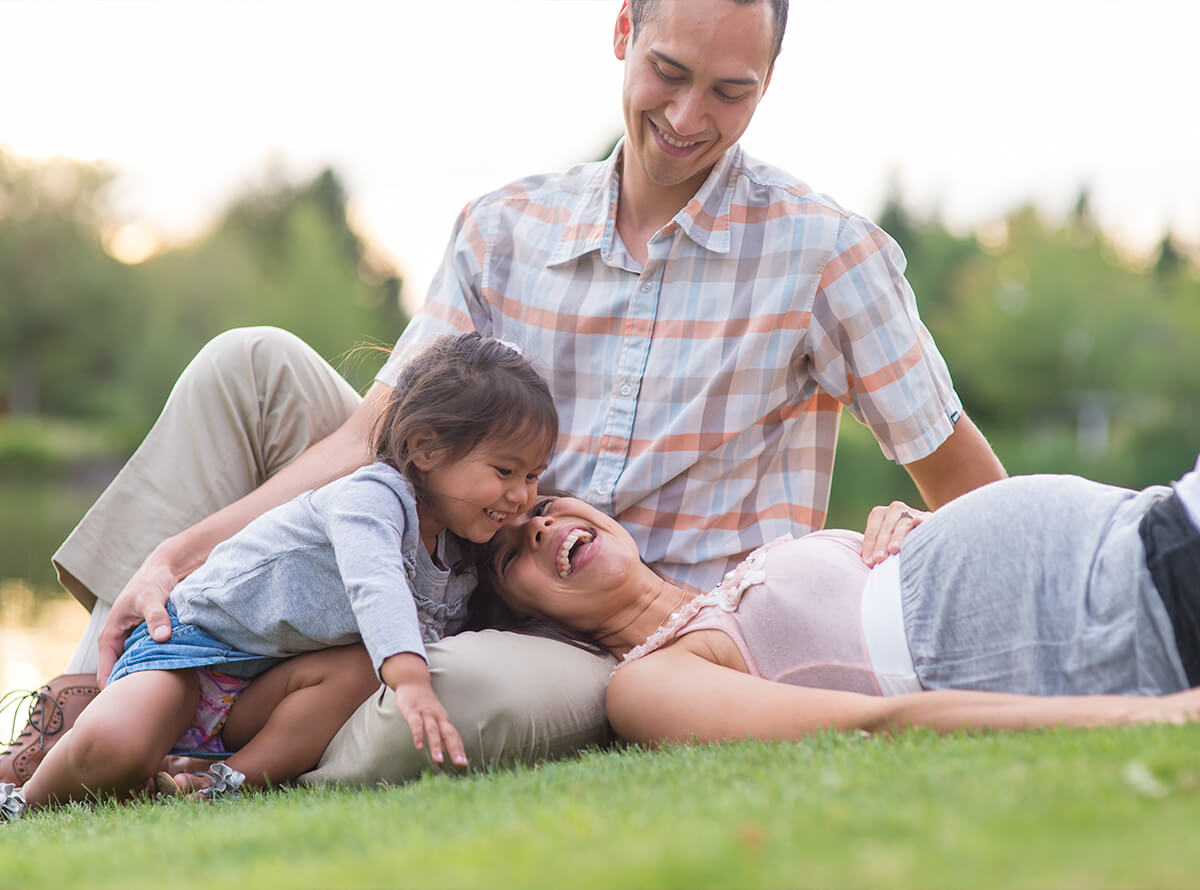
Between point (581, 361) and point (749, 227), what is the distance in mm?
738

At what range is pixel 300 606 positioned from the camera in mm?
3578

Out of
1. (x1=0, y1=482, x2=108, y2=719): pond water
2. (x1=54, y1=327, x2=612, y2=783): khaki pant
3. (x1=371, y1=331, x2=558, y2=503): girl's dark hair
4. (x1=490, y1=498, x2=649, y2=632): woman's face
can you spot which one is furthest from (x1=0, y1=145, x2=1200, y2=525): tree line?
(x1=371, y1=331, x2=558, y2=503): girl's dark hair

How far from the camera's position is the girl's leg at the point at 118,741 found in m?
3.49

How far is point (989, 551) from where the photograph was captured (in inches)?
120

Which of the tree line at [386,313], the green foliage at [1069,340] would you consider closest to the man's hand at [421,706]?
the tree line at [386,313]

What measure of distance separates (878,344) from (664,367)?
0.72 meters

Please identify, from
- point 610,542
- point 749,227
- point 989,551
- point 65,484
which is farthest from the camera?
point 65,484

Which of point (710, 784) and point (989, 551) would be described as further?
point (989, 551)

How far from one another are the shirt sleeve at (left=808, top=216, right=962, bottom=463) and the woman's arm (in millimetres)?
1187

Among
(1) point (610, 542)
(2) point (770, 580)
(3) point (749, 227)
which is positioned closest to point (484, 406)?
(1) point (610, 542)

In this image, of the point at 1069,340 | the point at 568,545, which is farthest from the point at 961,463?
the point at 1069,340

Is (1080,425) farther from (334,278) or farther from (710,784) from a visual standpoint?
(710,784)

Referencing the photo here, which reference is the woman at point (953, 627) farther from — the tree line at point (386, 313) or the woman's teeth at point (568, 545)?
the tree line at point (386, 313)

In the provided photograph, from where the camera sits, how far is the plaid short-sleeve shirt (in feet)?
13.6
